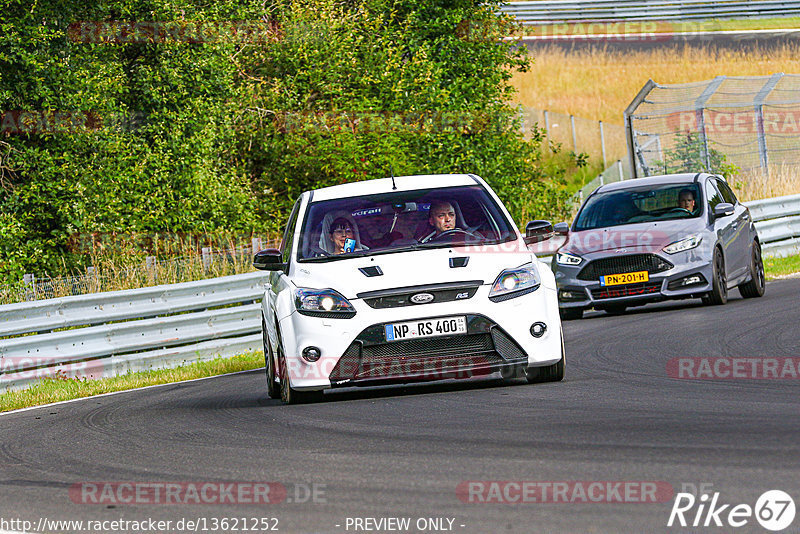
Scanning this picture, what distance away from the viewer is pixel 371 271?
31.1 ft

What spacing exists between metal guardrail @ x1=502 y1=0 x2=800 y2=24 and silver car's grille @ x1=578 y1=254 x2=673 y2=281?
123 feet

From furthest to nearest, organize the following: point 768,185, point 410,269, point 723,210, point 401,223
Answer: point 768,185, point 723,210, point 401,223, point 410,269

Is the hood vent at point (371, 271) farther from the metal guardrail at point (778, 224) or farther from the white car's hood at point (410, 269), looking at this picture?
the metal guardrail at point (778, 224)

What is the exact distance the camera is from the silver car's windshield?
664 inches

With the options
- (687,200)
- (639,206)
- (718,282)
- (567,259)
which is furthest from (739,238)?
(567,259)

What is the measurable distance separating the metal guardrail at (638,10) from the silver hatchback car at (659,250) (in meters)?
36.4

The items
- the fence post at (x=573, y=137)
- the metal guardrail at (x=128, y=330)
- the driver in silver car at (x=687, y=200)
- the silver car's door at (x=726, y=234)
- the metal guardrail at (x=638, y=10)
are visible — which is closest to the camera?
the metal guardrail at (x=128, y=330)

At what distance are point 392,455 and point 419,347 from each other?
7.24 ft

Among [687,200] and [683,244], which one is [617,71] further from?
[683,244]

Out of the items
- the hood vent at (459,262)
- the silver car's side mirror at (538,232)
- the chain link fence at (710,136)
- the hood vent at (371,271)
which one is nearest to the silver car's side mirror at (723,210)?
the silver car's side mirror at (538,232)

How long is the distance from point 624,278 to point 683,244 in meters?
0.80

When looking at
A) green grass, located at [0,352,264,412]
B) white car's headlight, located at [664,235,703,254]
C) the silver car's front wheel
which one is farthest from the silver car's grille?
green grass, located at [0,352,264,412]

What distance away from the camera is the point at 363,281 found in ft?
30.9

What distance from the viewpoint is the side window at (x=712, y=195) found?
16906mm
